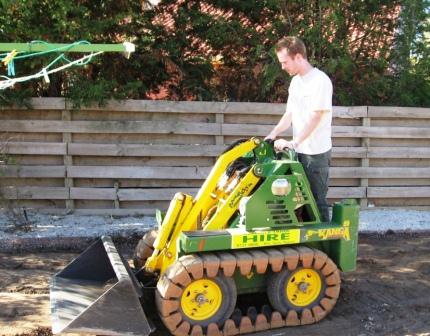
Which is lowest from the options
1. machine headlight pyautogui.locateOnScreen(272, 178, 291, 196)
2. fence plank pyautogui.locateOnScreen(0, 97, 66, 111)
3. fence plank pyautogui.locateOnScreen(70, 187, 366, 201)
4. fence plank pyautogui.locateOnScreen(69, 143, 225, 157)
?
fence plank pyautogui.locateOnScreen(70, 187, 366, 201)

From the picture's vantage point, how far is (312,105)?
4516 mm

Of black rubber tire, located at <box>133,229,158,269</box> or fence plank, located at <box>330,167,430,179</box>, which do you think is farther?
fence plank, located at <box>330,167,430,179</box>

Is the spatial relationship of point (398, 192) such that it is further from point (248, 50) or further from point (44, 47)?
point (44, 47)

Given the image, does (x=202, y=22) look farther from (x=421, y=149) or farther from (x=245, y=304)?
(x=245, y=304)

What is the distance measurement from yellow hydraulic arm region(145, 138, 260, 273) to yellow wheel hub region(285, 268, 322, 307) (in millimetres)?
695

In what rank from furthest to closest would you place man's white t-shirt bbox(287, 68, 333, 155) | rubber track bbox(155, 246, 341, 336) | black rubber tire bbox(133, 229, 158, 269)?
black rubber tire bbox(133, 229, 158, 269)
man's white t-shirt bbox(287, 68, 333, 155)
rubber track bbox(155, 246, 341, 336)

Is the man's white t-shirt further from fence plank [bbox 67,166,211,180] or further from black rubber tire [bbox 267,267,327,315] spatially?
fence plank [bbox 67,166,211,180]

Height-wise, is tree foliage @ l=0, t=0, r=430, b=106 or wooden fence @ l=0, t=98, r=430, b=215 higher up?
tree foliage @ l=0, t=0, r=430, b=106

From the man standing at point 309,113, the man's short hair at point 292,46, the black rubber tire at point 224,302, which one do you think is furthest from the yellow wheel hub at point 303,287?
the man's short hair at point 292,46

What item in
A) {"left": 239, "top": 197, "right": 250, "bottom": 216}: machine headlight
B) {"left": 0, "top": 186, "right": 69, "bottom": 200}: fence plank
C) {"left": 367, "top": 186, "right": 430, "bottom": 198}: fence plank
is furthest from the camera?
{"left": 367, "top": 186, "right": 430, "bottom": 198}: fence plank

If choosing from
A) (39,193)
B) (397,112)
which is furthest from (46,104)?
(397,112)

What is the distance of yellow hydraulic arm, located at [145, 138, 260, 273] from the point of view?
171 inches

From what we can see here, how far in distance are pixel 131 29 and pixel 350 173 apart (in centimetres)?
356

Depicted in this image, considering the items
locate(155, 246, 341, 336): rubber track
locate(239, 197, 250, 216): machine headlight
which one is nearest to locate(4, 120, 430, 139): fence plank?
locate(239, 197, 250, 216): machine headlight
